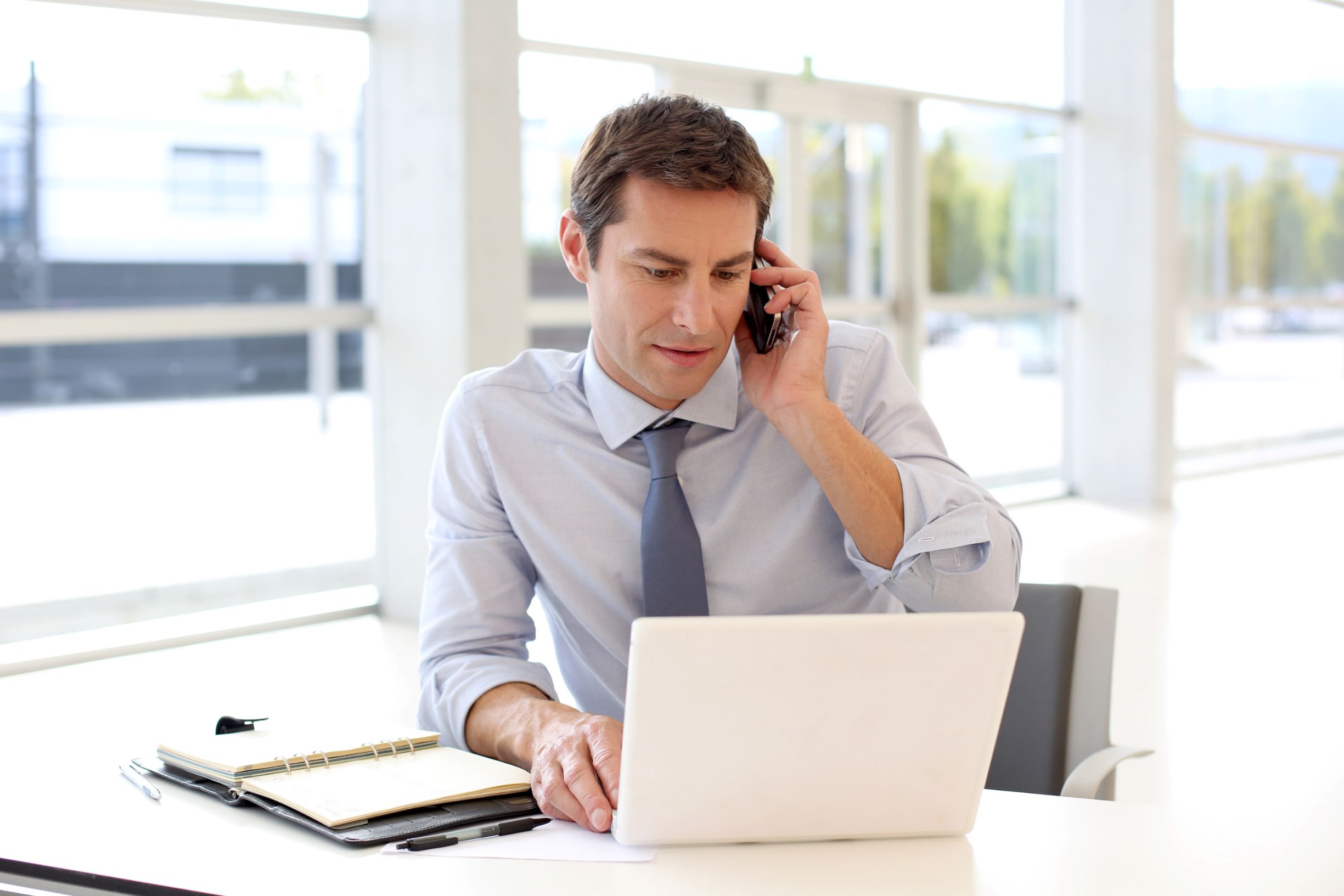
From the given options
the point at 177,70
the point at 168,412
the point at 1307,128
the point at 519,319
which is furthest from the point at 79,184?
the point at 1307,128

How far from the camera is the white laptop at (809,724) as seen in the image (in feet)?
3.33

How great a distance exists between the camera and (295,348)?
4.59 meters

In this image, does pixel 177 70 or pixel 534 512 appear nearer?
pixel 534 512

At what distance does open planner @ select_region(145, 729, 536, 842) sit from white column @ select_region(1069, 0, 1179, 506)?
643cm

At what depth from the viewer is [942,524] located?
146 centimetres

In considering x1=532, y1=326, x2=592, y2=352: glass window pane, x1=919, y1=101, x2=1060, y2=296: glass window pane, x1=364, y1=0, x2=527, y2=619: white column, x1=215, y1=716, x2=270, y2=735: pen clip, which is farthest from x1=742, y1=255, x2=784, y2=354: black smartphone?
x1=919, y1=101, x2=1060, y2=296: glass window pane

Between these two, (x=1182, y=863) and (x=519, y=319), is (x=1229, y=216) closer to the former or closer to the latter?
(x=519, y=319)

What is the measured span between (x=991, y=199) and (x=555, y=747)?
248 inches

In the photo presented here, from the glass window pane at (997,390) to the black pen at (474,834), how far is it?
18.5 ft

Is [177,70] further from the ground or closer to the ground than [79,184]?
further from the ground

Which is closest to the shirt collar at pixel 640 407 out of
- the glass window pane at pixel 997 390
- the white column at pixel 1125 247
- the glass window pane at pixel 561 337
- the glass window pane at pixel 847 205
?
the glass window pane at pixel 561 337

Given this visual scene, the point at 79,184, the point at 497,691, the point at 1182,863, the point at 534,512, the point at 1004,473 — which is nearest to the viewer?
the point at 1182,863

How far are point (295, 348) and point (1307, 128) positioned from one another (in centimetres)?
789

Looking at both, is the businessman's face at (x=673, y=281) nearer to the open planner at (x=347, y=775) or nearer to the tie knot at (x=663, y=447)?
the tie knot at (x=663, y=447)
